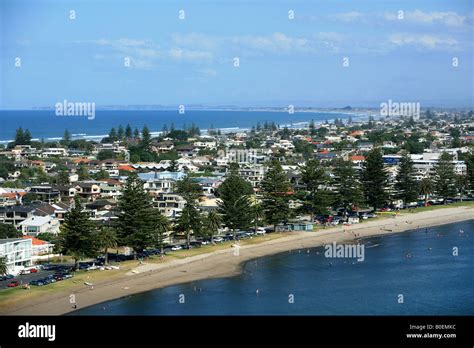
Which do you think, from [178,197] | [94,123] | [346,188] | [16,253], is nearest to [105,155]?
[178,197]

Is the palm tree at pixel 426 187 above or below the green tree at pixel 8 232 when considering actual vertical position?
above

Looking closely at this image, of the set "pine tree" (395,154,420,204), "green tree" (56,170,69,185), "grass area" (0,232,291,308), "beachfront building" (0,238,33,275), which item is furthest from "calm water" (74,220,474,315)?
"green tree" (56,170,69,185)

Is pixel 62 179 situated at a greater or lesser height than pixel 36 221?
greater

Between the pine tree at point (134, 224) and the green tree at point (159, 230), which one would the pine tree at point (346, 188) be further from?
the pine tree at point (134, 224)

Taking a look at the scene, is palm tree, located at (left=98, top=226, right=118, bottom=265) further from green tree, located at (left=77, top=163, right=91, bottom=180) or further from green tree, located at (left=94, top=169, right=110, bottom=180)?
green tree, located at (left=77, top=163, right=91, bottom=180)

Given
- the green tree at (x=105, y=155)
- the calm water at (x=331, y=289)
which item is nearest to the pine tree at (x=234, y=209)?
the calm water at (x=331, y=289)

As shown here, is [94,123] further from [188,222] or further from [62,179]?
[188,222]
